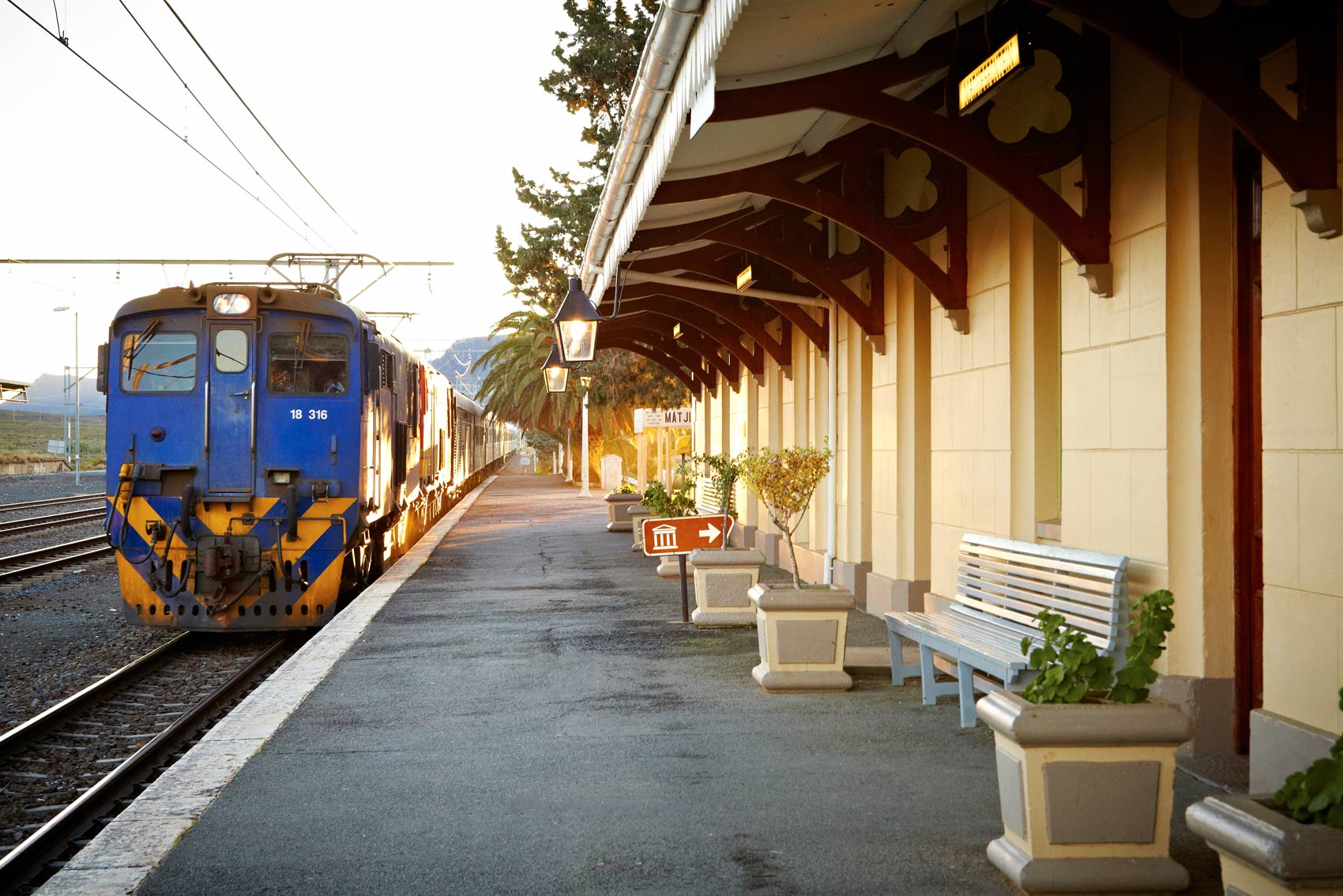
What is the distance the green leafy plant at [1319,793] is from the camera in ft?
10.1

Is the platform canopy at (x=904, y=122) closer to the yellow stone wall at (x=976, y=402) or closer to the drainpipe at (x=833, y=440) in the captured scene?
the yellow stone wall at (x=976, y=402)

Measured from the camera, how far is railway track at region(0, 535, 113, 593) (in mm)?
15585

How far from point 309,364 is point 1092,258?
784 cm

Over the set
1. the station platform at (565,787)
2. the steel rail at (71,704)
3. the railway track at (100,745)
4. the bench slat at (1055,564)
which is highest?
the bench slat at (1055,564)

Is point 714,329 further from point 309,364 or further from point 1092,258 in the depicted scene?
point 1092,258

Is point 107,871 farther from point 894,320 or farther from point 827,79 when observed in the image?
point 894,320

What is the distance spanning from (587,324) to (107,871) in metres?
7.98

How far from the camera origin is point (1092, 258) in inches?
250

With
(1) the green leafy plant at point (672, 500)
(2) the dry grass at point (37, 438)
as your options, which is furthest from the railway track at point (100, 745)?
(2) the dry grass at point (37, 438)

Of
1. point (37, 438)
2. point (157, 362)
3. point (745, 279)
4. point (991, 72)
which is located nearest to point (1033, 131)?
point (991, 72)

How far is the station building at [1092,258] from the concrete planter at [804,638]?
1.29m

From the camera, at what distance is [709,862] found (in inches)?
174

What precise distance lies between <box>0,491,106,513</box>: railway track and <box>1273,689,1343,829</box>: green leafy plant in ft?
103

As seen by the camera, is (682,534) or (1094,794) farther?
(682,534)
